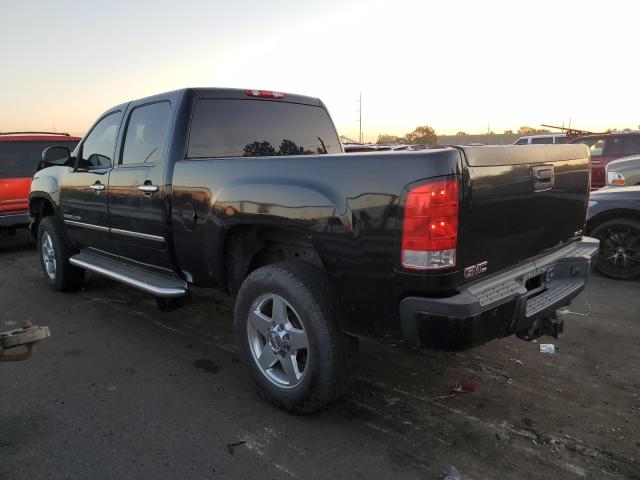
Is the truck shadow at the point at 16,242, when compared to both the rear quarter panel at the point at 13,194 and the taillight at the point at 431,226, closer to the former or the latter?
the rear quarter panel at the point at 13,194

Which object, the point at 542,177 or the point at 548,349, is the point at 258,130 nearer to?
the point at 542,177

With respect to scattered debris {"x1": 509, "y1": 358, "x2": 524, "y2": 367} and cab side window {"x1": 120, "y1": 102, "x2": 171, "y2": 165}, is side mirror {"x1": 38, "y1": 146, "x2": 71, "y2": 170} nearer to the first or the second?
cab side window {"x1": 120, "y1": 102, "x2": 171, "y2": 165}

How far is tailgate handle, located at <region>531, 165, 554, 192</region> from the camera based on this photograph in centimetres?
281

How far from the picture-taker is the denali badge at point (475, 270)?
2.47 m

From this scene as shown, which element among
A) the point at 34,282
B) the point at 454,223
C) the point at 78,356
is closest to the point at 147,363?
the point at 78,356

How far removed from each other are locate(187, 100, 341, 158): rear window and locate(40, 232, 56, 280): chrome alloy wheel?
299 cm

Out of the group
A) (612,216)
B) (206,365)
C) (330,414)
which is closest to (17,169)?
(206,365)

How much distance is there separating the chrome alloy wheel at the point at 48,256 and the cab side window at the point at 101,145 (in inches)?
49.0

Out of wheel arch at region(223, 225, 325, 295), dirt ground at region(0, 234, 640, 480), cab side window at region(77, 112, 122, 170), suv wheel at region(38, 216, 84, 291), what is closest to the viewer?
dirt ground at region(0, 234, 640, 480)

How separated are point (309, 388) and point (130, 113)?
301 centimetres

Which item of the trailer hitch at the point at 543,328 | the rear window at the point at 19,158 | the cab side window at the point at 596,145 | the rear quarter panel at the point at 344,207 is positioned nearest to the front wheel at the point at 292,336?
the rear quarter panel at the point at 344,207

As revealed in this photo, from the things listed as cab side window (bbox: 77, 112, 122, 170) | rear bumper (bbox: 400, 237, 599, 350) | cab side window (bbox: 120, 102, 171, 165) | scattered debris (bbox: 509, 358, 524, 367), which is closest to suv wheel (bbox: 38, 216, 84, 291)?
cab side window (bbox: 77, 112, 122, 170)

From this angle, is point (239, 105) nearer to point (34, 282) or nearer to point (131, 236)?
point (131, 236)

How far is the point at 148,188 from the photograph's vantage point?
12.6 ft
